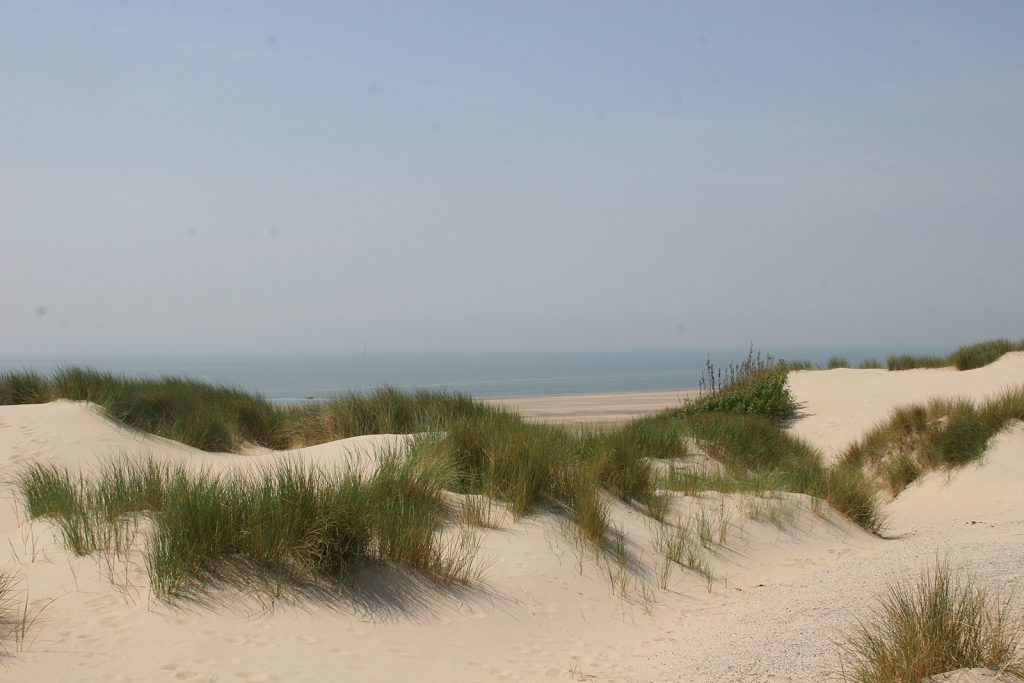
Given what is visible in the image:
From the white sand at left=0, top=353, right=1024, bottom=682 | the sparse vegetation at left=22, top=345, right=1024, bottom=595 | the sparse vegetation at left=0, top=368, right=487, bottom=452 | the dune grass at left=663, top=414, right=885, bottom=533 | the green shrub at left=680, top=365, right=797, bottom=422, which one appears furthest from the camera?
the green shrub at left=680, top=365, right=797, bottom=422

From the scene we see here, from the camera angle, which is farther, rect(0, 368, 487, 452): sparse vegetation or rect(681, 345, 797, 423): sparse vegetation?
rect(681, 345, 797, 423): sparse vegetation

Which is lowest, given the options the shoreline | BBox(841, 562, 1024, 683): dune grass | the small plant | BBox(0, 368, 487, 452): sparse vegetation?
the shoreline

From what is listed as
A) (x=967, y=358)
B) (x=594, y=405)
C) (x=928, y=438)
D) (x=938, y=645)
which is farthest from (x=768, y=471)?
(x=594, y=405)

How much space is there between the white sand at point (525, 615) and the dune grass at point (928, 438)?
3.41 m

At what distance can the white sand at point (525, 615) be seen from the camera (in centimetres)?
417

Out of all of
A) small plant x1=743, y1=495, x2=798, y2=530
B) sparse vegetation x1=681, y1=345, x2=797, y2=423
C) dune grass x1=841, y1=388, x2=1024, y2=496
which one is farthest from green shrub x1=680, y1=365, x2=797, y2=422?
small plant x1=743, y1=495, x2=798, y2=530

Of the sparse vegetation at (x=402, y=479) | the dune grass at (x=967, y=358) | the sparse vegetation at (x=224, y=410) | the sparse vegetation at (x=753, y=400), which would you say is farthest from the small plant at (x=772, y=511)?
the dune grass at (x=967, y=358)

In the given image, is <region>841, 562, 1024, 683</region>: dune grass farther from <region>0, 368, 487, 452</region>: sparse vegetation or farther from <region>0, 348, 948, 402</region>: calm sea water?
<region>0, 348, 948, 402</region>: calm sea water

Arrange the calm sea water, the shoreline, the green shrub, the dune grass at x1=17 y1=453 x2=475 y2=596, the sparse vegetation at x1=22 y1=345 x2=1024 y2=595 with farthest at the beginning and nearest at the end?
the calm sea water, the shoreline, the green shrub, the sparse vegetation at x1=22 y1=345 x2=1024 y2=595, the dune grass at x1=17 y1=453 x2=475 y2=596

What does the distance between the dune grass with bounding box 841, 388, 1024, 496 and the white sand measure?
3.41 meters

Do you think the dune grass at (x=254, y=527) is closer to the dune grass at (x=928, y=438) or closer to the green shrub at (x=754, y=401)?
the dune grass at (x=928, y=438)

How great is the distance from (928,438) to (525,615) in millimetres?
9249

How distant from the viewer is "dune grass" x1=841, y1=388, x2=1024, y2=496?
38.5ft

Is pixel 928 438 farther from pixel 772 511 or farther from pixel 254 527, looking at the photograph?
pixel 254 527
